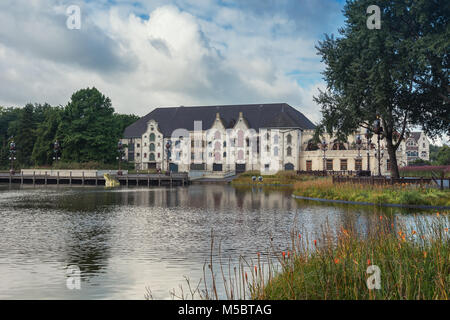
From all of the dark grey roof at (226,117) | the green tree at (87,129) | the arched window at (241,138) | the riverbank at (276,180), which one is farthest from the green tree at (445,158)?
the green tree at (87,129)

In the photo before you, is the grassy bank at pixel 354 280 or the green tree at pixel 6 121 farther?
the green tree at pixel 6 121

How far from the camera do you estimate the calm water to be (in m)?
9.02

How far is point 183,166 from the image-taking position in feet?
324

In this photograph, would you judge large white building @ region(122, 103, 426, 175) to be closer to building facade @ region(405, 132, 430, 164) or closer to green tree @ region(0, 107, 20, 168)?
green tree @ region(0, 107, 20, 168)

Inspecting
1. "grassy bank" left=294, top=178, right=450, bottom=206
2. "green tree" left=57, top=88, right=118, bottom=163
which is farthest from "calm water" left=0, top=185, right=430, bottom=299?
"green tree" left=57, top=88, right=118, bottom=163

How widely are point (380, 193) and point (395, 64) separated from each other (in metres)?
9.66

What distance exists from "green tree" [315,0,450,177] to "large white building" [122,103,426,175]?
48297mm

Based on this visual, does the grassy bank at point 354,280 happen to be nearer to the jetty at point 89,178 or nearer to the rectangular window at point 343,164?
the jetty at point 89,178

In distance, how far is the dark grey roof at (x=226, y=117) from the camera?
93.8 meters

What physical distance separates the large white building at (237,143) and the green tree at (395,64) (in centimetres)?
4830

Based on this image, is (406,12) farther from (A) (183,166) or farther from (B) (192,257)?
(A) (183,166)
